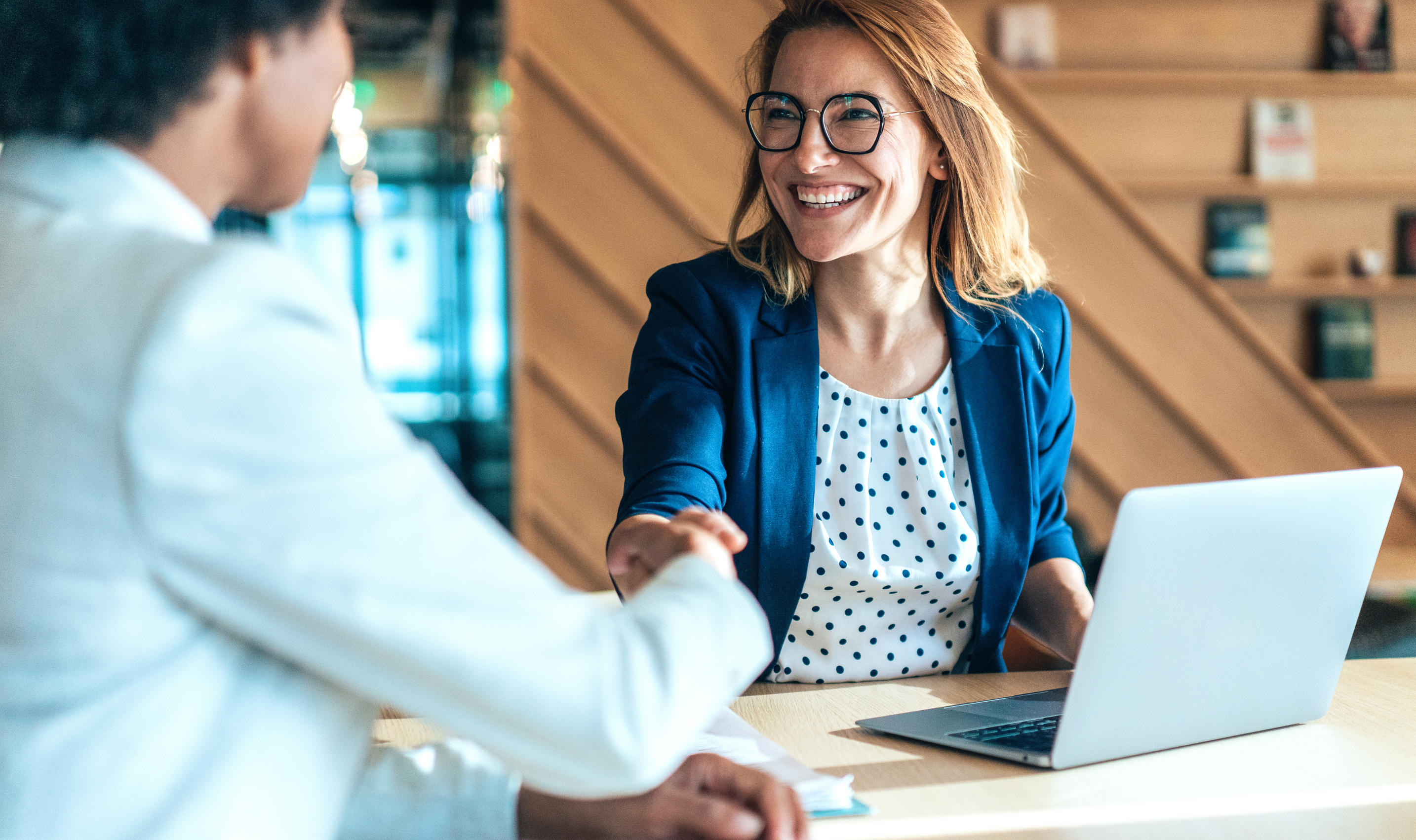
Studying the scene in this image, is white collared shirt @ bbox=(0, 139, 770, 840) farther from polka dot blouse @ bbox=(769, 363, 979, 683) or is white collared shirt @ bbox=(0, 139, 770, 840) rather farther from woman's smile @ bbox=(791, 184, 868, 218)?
woman's smile @ bbox=(791, 184, 868, 218)

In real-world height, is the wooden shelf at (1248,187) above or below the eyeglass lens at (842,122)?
below

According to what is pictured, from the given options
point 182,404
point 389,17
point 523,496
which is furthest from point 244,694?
point 389,17

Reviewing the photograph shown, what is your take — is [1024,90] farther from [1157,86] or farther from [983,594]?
[983,594]

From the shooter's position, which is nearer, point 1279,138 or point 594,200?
point 594,200

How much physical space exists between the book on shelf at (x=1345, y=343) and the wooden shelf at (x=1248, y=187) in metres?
0.39

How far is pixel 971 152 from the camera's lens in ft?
6.00

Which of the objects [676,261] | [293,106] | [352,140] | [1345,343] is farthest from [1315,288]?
[352,140]

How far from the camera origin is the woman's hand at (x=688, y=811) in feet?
2.76

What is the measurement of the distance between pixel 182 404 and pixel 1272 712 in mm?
1089

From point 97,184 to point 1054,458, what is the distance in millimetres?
1392

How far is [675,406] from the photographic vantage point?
5.28 ft

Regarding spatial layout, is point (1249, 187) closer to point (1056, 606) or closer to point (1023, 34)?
point (1023, 34)

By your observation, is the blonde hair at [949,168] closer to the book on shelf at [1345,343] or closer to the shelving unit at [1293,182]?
the shelving unit at [1293,182]

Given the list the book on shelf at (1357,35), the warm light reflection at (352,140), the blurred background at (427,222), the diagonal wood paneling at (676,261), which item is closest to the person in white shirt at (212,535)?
the diagonal wood paneling at (676,261)
